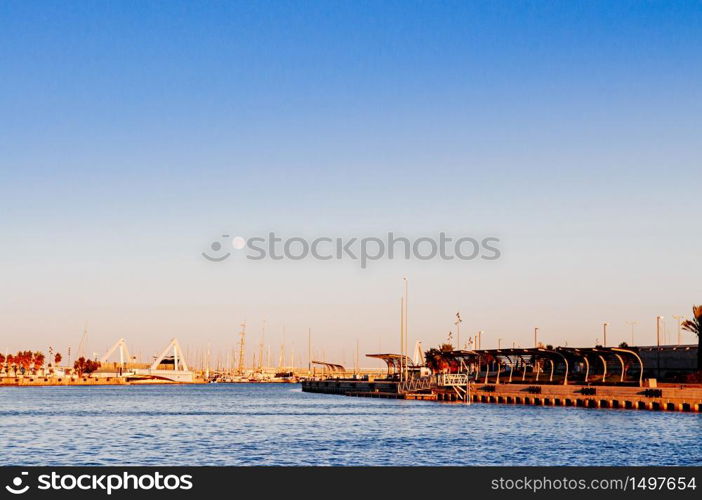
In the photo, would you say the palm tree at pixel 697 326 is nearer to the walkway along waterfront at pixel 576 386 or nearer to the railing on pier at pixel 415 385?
the walkway along waterfront at pixel 576 386

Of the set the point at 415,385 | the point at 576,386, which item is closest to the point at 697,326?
the point at 576,386

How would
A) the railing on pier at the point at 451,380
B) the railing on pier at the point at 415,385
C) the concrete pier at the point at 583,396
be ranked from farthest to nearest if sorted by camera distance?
the railing on pier at the point at 415,385 → the railing on pier at the point at 451,380 → the concrete pier at the point at 583,396

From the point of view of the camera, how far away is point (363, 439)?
73.3 metres

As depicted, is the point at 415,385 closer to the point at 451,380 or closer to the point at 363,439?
the point at 451,380

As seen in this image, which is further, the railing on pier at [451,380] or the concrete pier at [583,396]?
the railing on pier at [451,380]

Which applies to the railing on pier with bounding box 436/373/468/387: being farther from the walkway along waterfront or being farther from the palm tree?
the palm tree

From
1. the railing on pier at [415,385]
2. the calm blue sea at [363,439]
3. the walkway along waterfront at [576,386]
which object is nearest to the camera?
the calm blue sea at [363,439]

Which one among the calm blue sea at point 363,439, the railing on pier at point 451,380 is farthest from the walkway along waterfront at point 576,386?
the calm blue sea at point 363,439

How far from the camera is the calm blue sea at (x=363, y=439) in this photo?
5869cm

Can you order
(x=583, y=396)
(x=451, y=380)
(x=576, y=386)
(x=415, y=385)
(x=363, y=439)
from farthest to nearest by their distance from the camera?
(x=415, y=385) < (x=451, y=380) < (x=576, y=386) < (x=583, y=396) < (x=363, y=439)

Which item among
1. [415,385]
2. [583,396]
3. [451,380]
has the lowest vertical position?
[415,385]

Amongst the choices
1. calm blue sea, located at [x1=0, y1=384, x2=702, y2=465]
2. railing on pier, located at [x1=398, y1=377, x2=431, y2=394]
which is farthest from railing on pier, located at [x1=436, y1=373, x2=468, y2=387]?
calm blue sea, located at [x1=0, y1=384, x2=702, y2=465]
